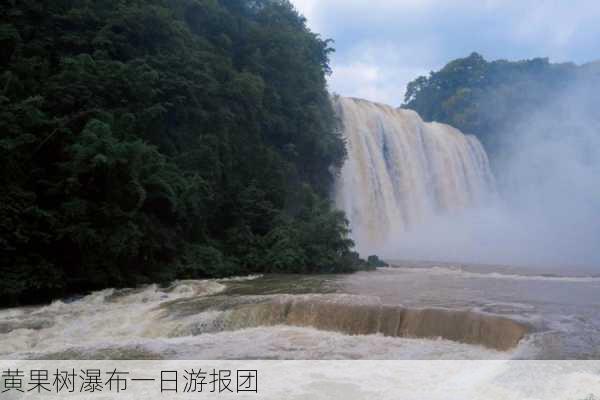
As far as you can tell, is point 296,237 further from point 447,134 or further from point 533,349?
point 447,134

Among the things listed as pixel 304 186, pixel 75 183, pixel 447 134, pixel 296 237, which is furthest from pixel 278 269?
pixel 447 134

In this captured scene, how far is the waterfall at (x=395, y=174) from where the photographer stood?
22750 mm

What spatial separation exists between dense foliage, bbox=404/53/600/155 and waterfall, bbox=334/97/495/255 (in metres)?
9.92

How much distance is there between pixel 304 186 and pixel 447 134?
15.3m

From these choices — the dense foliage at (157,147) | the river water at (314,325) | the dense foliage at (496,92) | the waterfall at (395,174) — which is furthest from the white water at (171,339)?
the dense foliage at (496,92)

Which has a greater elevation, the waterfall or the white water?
the waterfall

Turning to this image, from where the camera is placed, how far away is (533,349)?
237 inches

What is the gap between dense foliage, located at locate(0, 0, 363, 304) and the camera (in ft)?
34.6

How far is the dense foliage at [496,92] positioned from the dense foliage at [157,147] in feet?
72.8

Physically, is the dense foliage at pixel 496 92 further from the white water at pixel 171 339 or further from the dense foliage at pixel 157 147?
the white water at pixel 171 339

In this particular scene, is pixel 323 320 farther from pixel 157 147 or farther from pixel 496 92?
pixel 496 92

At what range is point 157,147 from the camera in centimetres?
1377

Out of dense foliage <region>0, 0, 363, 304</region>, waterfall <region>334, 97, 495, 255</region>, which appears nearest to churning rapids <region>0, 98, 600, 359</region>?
dense foliage <region>0, 0, 363, 304</region>

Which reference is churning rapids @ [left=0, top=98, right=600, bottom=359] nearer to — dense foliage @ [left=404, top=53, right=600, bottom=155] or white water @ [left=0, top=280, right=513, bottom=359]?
white water @ [left=0, top=280, right=513, bottom=359]
